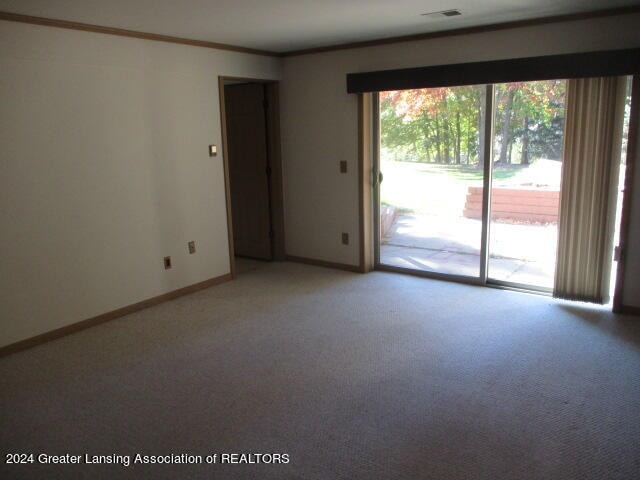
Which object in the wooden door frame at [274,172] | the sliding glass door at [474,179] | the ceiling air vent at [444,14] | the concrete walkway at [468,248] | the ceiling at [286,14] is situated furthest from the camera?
the wooden door frame at [274,172]

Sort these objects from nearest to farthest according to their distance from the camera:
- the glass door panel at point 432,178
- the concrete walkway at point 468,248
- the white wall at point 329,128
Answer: the white wall at point 329,128
the glass door panel at point 432,178
the concrete walkway at point 468,248

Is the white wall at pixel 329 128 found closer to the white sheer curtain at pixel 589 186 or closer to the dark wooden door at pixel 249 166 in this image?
the dark wooden door at pixel 249 166

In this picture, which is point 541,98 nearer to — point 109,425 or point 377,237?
point 377,237

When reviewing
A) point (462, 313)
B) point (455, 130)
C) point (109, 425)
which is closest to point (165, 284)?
point (109, 425)

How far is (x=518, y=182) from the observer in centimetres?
441

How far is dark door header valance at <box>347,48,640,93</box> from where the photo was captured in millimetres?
3586

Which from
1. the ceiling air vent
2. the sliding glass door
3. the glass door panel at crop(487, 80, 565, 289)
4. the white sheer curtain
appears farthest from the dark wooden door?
the white sheer curtain

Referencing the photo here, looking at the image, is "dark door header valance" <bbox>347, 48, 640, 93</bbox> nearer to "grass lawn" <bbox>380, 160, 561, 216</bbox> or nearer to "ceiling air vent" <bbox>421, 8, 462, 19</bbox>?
"ceiling air vent" <bbox>421, 8, 462, 19</bbox>

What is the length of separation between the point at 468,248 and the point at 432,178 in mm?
917

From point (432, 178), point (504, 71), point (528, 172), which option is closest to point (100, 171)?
point (432, 178)

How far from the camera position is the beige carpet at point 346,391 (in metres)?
2.31

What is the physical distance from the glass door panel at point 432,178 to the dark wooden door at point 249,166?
4.44 ft

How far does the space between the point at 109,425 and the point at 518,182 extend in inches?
144

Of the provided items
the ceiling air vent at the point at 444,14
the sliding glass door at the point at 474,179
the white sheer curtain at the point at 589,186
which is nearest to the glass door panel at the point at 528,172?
the sliding glass door at the point at 474,179
